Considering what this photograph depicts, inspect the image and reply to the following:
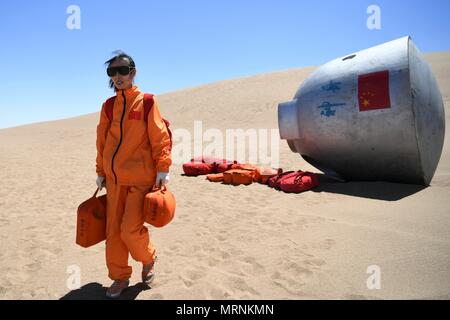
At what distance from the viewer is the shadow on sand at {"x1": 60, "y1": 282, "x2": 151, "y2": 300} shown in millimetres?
3014

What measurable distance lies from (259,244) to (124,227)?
1945mm

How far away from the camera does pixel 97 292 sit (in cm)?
314

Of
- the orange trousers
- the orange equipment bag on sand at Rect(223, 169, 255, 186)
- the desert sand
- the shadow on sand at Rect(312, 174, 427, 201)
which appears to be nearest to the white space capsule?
the shadow on sand at Rect(312, 174, 427, 201)

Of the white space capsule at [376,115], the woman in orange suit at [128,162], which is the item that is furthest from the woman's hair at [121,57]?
the white space capsule at [376,115]

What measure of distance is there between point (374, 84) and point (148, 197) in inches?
191

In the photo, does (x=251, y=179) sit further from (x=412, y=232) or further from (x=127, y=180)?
(x=127, y=180)

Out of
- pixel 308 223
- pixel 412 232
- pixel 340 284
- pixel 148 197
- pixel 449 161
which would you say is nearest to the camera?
pixel 148 197

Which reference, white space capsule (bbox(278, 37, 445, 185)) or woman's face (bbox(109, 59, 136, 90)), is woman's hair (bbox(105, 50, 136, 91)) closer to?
woman's face (bbox(109, 59, 136, 90))

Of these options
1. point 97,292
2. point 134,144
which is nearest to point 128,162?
point 134,144

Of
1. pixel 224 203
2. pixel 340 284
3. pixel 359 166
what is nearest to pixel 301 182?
pixel 359 166

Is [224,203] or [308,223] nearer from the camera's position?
[308,223]

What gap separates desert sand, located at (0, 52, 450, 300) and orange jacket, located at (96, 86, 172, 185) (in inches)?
45.4

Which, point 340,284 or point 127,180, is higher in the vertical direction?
point 127,180

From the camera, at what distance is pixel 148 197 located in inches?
108
